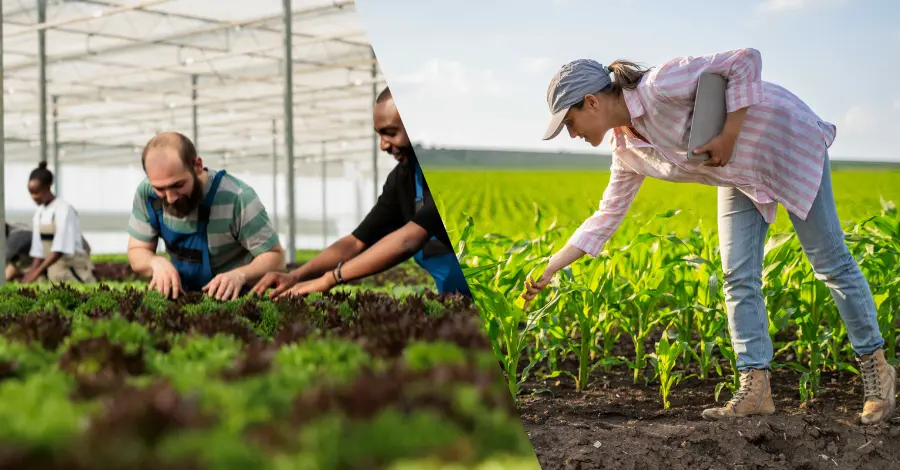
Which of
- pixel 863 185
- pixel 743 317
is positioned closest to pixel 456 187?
pixel 743 317

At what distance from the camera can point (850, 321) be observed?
1826 millimetres

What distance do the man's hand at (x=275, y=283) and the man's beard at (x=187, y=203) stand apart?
161mm

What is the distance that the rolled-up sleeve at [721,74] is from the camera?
152 centimetres

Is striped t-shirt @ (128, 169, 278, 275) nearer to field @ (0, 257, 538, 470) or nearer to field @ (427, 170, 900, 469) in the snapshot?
field @ (427, 170, 900, 469)

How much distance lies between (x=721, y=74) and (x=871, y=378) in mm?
786

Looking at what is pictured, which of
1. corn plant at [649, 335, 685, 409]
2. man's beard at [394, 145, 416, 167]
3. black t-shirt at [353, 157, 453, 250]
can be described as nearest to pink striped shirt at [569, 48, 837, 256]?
corn plant at [649, 335, 685, 409]

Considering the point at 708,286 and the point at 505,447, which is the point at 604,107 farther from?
the point at 505,447

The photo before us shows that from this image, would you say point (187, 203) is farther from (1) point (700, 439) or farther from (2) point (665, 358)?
(2) point (665, 358)

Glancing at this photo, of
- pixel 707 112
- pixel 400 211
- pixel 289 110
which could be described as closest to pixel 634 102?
pixel 707 112

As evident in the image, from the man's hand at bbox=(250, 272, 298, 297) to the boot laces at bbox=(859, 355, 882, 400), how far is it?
4.13 ft

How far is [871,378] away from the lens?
1.82 m

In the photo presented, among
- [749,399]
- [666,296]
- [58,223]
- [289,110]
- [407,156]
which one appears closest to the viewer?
[407,156]

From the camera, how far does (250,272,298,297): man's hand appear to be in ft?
4.42

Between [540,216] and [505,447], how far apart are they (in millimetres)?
2081
